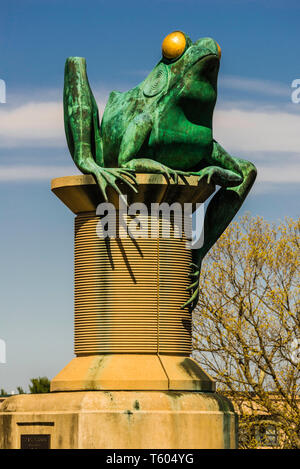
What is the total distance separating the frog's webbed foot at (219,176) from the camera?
52.2 ft

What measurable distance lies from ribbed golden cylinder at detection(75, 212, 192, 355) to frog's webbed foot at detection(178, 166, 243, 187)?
33.4 inches

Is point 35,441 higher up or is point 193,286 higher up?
point 193,286

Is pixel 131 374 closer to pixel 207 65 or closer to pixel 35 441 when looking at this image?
pixel 35 441

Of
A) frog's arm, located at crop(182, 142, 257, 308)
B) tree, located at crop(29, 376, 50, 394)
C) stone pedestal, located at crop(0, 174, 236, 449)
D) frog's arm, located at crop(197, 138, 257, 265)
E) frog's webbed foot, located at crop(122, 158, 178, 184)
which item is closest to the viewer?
stone pedestal, located at crop(0, 174, 236, 449)

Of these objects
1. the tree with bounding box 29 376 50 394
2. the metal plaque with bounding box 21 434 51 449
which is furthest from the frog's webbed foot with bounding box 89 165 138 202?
the tree with bounding box 29 376 50 394

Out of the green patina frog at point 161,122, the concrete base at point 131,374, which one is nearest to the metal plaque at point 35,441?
the concrete base at point 131,374

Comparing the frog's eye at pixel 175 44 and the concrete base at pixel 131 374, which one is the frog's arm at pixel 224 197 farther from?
the concrete base at pixel 131 374

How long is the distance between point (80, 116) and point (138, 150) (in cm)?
114

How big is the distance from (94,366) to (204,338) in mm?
16805

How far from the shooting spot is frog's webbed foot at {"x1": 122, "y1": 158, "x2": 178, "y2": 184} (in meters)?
15.5

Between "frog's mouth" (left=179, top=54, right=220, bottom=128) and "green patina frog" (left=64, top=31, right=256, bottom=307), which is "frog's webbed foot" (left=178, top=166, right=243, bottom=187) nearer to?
"green patina frog" (left=64, top=31, right=256, bottom=307)

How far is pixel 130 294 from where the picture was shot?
1544 cm

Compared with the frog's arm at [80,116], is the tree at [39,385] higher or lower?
lower

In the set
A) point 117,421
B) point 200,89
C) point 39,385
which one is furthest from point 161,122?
point 39,385
